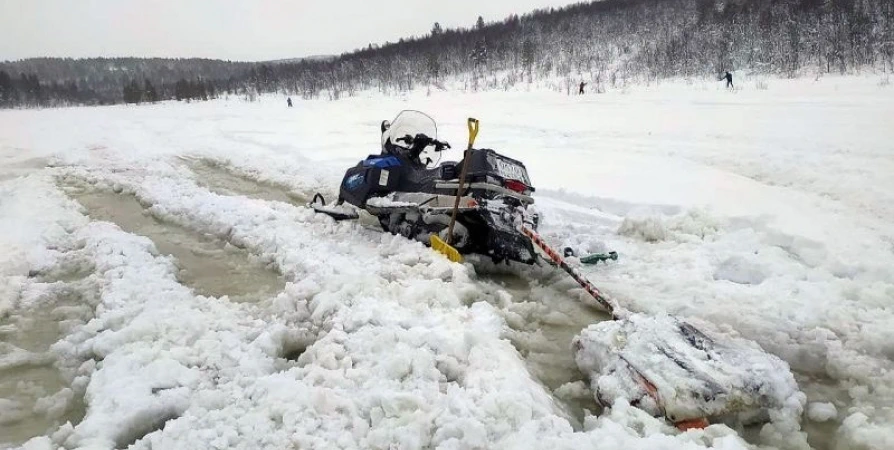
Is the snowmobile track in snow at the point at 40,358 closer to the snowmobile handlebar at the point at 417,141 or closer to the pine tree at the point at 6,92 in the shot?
the snowmobile handlebar at the point at 417,141

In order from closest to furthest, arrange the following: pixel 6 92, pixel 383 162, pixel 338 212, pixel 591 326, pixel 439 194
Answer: pixel 591 326 < pixel 439 194 < pixel 383 162 < pixel 338 212 < pixel 6 92

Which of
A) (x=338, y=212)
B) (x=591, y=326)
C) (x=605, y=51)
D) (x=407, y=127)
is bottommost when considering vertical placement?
(x=591, y=326)

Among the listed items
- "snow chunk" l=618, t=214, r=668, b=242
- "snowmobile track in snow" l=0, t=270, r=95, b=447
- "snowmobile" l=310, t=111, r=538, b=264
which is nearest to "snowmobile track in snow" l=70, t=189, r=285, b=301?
"snowmobile track in snow" l=0, t=270, r=95, b=447

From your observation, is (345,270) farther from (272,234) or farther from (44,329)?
(44,329)

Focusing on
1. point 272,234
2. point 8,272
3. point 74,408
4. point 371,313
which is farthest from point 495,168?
point 8,272

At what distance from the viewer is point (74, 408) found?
293 cm

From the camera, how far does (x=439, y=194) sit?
5184 mm

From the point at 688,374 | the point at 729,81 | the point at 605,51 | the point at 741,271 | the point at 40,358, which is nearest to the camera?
the point at 688,374

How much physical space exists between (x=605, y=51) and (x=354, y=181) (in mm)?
51769

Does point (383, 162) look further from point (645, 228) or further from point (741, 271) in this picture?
A: point (741, 271)

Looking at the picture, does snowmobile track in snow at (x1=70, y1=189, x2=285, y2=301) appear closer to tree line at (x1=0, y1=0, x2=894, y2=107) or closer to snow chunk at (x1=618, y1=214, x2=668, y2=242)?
snow chunk at (x1=618, y1=214, x2=668, y2=242)

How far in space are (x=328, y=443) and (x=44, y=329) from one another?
2.91 m

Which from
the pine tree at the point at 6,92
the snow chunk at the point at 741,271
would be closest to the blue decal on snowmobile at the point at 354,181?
the snow chunk at the point at 741,271

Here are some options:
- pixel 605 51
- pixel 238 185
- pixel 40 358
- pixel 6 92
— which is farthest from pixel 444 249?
pixel 6 92
